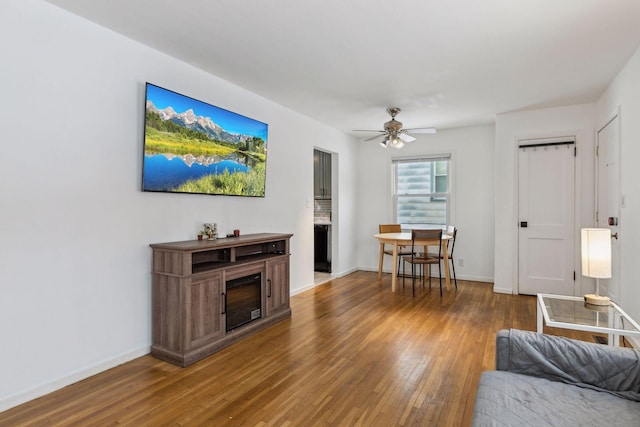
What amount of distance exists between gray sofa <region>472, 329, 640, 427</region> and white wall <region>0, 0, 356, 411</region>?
99.4 inches

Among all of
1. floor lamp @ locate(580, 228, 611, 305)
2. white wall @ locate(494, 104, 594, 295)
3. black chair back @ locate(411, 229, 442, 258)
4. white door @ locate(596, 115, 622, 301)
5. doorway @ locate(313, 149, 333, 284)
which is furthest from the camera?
doorway @ locate(313, 149, 333, 284)

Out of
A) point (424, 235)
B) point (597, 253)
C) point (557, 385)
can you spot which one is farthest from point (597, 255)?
point (424, 235)

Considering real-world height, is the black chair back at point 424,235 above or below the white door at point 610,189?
below

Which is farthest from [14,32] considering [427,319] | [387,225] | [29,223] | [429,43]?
[387,225]

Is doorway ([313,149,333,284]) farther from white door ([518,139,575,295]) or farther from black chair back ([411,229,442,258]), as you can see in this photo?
white door ([518,139,575,295])

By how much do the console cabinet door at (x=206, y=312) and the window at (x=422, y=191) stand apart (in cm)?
413

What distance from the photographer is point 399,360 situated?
2.76m

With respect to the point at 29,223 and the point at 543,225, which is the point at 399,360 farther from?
the point at 543,225

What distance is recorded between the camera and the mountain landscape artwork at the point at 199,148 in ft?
9.25

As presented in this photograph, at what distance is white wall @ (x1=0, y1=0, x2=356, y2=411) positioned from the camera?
2133 mm

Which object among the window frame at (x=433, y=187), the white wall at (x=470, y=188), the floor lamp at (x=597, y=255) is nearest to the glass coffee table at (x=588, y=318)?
the floor lamp at (x=597, y=255)

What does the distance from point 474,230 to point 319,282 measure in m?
2.67

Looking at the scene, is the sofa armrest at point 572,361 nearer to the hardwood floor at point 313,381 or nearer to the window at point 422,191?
the hardwood floor at point 313,381

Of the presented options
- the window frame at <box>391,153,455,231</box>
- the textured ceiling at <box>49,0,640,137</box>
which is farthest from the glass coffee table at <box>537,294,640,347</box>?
the window frame at <box>391,153,455,231</box>
